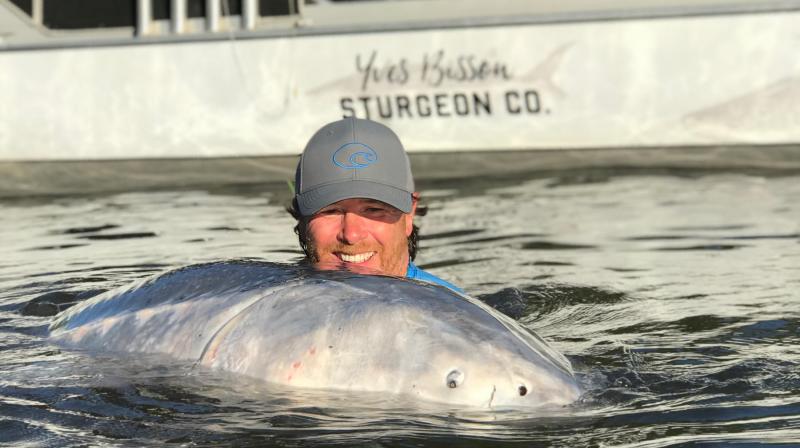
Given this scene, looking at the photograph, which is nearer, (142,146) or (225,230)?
(225,230)

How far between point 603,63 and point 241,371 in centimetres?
844

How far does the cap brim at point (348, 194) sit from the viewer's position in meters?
4.77

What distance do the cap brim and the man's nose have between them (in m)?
0.12

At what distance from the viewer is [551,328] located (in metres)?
5.92

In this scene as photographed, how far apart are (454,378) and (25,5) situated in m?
10.1

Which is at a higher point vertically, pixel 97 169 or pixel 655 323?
pixel 97 169

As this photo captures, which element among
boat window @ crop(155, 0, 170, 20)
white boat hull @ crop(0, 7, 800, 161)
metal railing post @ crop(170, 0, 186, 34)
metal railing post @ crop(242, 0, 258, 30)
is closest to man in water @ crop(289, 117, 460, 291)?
white boat hull @ crop(0, 7, 800, 161)

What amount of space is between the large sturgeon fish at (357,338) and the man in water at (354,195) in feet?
1.51

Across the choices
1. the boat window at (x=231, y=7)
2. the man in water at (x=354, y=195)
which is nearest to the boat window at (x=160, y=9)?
the boat window at (x=231, y=7)

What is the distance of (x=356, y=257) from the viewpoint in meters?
4.88

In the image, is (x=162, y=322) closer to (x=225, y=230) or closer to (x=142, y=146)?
(x=225, y=230)

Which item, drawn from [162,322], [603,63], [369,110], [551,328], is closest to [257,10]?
[369,110]

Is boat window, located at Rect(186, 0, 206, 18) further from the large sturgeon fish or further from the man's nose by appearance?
the large sturgeon fish

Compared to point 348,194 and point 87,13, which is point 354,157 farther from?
point 87,13
